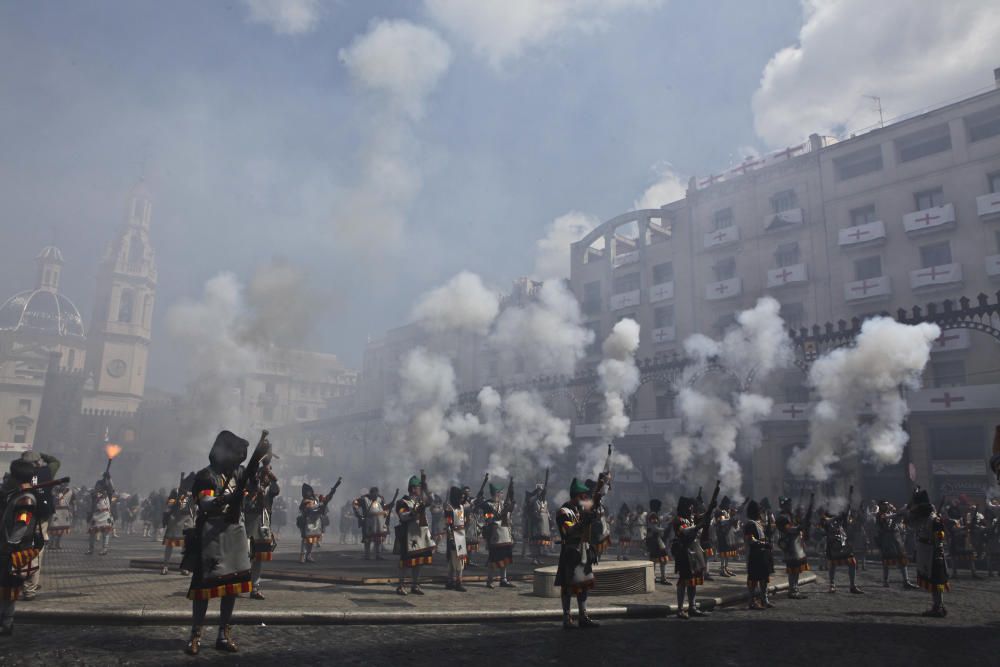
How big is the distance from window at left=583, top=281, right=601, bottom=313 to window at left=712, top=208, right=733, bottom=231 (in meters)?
9.28

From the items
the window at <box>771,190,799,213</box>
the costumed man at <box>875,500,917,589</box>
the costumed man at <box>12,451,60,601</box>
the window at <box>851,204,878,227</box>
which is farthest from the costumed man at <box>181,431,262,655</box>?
the window at <box>771,190,799,213</box>

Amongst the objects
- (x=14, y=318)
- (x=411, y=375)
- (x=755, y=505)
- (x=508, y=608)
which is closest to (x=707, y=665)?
(x=508, y=608)

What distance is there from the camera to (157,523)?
1016 inches

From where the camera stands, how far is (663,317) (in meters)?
42.0

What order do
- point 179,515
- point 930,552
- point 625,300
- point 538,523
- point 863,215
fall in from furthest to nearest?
1. point 625,300
2. point 863,215
3. point 538,523
4. point 179,515
5. point 930,552

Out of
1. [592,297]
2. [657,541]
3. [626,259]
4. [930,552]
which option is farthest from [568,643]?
[592,297]

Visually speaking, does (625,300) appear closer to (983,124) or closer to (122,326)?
(983,124)

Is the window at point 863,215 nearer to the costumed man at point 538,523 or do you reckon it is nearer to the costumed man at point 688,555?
the costumed man at point 538,523

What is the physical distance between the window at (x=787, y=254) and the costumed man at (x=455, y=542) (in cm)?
3034

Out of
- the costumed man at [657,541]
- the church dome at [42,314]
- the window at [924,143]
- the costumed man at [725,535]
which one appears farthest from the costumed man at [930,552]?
the church dome at [42,314]

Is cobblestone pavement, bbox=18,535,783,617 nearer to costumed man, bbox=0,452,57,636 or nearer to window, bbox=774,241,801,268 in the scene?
costumed man, bbox=0,452,57,636

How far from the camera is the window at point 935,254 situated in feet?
103

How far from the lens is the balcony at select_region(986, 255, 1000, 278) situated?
95.0 ft

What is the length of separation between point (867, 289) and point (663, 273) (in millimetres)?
12935
